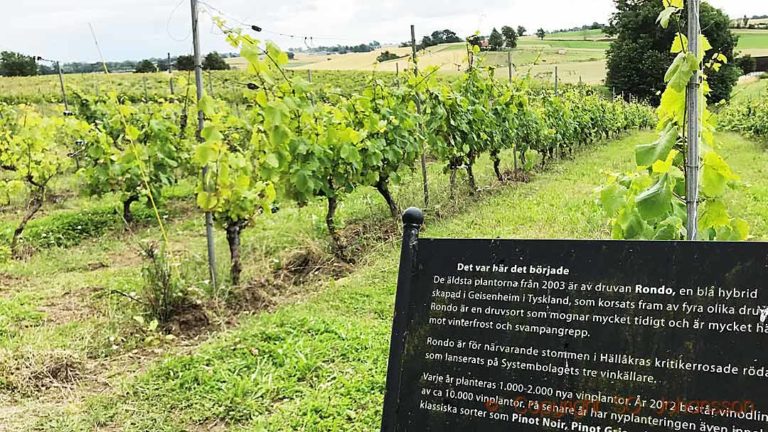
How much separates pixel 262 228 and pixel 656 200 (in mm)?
6425

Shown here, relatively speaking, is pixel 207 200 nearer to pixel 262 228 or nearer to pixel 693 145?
pixel 262 228

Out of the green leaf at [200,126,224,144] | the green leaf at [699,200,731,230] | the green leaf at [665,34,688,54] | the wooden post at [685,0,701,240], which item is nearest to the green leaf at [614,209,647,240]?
the green leaf at [699,200,731,230]

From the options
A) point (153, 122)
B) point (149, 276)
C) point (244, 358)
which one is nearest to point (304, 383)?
point (244, 358)

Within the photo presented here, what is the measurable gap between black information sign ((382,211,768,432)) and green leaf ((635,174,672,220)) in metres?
0.66

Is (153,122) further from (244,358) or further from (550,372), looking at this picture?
(550,372)

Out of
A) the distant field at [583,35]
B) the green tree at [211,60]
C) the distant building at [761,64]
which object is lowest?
the green tree at [211,60]

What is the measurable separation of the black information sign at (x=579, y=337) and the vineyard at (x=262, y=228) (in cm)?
71

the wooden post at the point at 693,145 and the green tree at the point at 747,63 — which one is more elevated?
the green tree at the point at 747,63

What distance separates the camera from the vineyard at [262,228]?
392 cm

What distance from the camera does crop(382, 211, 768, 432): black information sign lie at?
175 centimetres

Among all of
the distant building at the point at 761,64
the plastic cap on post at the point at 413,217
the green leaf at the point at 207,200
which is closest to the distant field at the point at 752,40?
the distant building at the point at 761,64

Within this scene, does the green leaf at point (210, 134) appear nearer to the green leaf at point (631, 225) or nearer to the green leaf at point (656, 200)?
the green leaf at point (631, 225)

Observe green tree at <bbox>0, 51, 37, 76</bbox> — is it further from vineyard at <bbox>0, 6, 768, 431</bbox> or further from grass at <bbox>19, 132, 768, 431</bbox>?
grass at <bbox>19, 132, 768, 431</bbox>

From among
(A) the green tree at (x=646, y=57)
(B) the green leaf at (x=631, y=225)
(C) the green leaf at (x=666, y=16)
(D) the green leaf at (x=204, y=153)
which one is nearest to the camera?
(C) the green leaf at (x=666, y=16)
